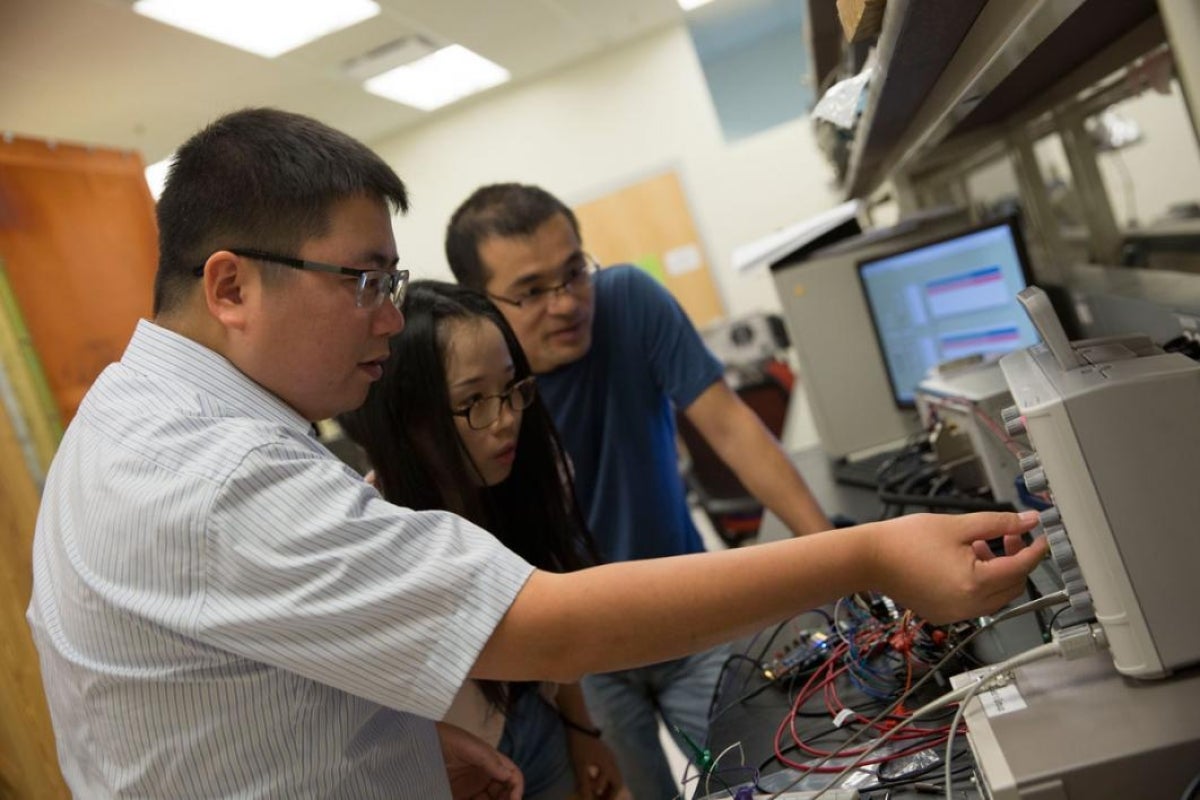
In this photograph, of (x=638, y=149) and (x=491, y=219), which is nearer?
(x=491, y=219)

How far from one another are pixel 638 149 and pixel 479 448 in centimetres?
611

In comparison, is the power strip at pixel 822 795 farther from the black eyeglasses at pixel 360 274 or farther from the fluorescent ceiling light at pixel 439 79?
the fluorescent ceiling light at pixel 439 79

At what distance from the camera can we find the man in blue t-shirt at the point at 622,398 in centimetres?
186

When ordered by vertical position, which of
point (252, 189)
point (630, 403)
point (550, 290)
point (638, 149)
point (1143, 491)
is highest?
point (638, 149)

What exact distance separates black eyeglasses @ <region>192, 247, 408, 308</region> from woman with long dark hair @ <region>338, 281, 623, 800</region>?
0.42 m

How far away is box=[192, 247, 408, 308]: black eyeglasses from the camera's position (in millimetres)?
978

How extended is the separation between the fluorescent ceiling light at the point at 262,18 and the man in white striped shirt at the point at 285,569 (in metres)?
3.45

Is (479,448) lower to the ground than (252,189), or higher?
lower

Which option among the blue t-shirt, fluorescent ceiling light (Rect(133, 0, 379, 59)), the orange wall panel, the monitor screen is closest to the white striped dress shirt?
the blue t-shirt

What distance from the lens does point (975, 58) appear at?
3.49ft

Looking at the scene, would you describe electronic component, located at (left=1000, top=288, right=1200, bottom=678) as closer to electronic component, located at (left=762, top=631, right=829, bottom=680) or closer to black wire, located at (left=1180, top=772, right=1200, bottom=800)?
black wire, located at (left=1180, top=772, right=1200, bottom=800)

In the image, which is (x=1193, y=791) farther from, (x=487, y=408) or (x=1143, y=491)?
(x=487, y=408)

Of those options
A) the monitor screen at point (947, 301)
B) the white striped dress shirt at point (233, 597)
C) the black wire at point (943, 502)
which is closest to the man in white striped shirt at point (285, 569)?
the white striped dress shirt at point (233, 597)

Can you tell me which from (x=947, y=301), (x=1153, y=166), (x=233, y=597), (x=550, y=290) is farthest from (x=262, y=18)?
(x=1153, y=166)
